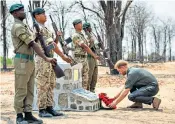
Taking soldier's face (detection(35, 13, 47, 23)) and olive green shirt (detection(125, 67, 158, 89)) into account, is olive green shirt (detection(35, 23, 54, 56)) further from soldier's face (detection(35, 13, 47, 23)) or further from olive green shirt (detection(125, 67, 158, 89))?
olive green shirt (detection(125, 67, 158, 89))

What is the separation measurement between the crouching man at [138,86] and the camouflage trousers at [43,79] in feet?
4.54

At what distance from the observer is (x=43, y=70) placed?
5.62 m

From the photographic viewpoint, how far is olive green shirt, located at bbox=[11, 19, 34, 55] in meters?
4.75

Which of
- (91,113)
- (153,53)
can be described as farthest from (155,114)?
(153,53)

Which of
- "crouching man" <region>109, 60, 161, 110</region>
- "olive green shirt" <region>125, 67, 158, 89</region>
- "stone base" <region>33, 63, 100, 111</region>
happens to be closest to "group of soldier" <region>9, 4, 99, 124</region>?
"stone base" <region>33, 63, 100, 111</region>

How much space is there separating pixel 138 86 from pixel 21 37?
9.30ft

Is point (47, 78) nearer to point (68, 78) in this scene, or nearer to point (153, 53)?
point (68, 78)

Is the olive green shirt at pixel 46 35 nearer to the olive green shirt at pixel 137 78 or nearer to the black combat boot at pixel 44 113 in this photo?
the black combat boot at pixel 44 113

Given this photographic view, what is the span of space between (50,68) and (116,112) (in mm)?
1464

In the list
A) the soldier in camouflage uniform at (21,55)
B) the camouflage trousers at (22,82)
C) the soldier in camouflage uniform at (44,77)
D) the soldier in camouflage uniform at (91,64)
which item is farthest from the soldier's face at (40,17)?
the soldier in camouflage uniform at (91,64)

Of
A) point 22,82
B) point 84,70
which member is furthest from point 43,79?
point 84,70

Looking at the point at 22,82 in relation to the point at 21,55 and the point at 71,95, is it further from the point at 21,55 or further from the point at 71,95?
the point at 71,95

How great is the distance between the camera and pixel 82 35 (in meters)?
7.14

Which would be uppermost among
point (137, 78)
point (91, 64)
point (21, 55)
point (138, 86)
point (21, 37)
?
point (21, 37)
